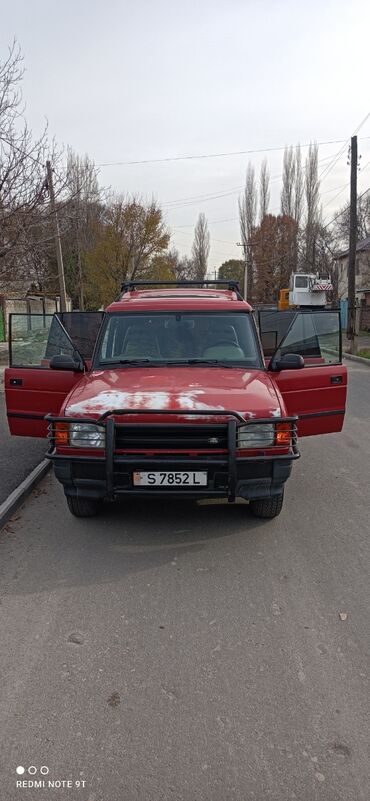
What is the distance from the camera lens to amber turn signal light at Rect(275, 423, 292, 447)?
4148mm

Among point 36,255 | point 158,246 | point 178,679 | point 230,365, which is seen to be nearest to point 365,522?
point 230,365

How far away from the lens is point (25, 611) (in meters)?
3.38

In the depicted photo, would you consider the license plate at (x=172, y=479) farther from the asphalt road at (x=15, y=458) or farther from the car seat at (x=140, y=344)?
the asphalt road at (x=15, y=458)

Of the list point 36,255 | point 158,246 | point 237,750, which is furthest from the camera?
point 158,246

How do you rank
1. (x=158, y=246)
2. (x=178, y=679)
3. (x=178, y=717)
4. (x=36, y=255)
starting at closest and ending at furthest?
(x=178, y=717) < (x=178, y=679) < (x=36, y=255) < (x=158, y=246)

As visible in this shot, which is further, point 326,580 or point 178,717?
point 326,580

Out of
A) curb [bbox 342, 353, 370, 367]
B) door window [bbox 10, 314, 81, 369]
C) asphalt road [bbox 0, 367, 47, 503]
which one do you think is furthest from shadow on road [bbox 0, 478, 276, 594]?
curb [bbox 342, 353, 370, 367]

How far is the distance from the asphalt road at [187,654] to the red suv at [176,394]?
1.47 feet

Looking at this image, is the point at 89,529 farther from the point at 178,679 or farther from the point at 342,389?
the point at 342,389

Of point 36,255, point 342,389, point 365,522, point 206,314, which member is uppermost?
point 36,255

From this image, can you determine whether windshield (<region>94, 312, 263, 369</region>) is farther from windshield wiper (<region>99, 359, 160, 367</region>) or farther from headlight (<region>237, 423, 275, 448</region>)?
headlight (<region>237, 423, 275, 448</region>)

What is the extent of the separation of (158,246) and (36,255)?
20985 millimetres

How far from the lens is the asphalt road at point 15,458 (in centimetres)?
580

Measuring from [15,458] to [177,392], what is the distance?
3.29 m
